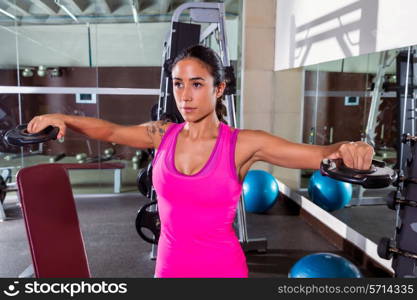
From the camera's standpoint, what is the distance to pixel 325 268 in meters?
1.80

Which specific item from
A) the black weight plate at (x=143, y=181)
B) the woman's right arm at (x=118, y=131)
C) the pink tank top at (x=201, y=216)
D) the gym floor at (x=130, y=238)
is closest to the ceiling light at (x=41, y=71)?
the gym floor at (x=130, y=238)

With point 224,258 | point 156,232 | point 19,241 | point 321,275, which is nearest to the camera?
point 224,258

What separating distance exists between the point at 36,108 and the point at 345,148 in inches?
165

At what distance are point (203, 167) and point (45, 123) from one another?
39 centimetres

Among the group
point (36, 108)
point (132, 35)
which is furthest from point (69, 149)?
point (132, 35)

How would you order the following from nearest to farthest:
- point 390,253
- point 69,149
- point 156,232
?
point 390,253 → point 156,232 → point 69,149

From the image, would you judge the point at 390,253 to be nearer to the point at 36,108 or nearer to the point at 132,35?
the point at 132,35

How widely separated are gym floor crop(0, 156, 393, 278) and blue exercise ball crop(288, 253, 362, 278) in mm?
508

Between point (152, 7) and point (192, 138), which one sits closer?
point (192, 138)

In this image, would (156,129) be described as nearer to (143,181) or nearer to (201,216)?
(201,216)

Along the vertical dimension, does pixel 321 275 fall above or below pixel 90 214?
above

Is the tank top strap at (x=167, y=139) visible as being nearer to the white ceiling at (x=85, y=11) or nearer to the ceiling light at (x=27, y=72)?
the white ceiling at (x=85, y=11)

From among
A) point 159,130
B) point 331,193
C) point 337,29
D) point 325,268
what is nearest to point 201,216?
point 159,130

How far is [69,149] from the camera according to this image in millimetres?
4641
